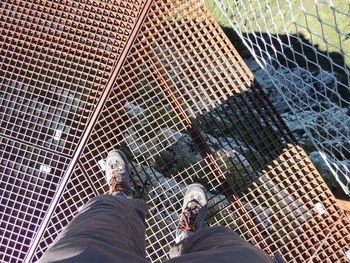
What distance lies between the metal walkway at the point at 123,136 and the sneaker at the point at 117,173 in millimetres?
100

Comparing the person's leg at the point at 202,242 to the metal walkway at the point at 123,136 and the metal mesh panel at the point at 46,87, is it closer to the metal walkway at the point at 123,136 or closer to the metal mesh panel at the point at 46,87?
the metal walkway at the point at 123,136

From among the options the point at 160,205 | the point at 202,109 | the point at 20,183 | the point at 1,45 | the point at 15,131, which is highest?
the point at 1,45

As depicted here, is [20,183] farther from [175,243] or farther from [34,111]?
A: [175,243]

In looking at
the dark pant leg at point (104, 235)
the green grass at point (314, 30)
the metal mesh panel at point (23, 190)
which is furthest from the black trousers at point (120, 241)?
the green grass at point (314, 30)

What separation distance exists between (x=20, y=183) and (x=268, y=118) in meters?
1.66

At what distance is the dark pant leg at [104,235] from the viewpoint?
3.59 ft

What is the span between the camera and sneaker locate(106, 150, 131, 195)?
1.85 meters

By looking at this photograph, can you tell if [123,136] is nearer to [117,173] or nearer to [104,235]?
[117,173]

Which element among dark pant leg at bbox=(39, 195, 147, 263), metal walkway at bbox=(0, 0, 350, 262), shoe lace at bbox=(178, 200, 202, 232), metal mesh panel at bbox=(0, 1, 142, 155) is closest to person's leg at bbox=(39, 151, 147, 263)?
dark pant leg at bbox=(39, 195, 147, 263)

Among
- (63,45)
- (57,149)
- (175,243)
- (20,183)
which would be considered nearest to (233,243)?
(175,243)

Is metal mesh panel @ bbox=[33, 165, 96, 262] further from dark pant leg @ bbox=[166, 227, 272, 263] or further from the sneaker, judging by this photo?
dark pant leg @ bbox=[166, 227, 272, 263]

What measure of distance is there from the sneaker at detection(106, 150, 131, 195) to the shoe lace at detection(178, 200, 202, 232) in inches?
15.1

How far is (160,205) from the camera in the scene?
2.08 meters

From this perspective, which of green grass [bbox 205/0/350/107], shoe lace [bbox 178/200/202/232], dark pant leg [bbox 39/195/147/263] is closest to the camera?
dark pant leg [bbox 39/195/147/263]
